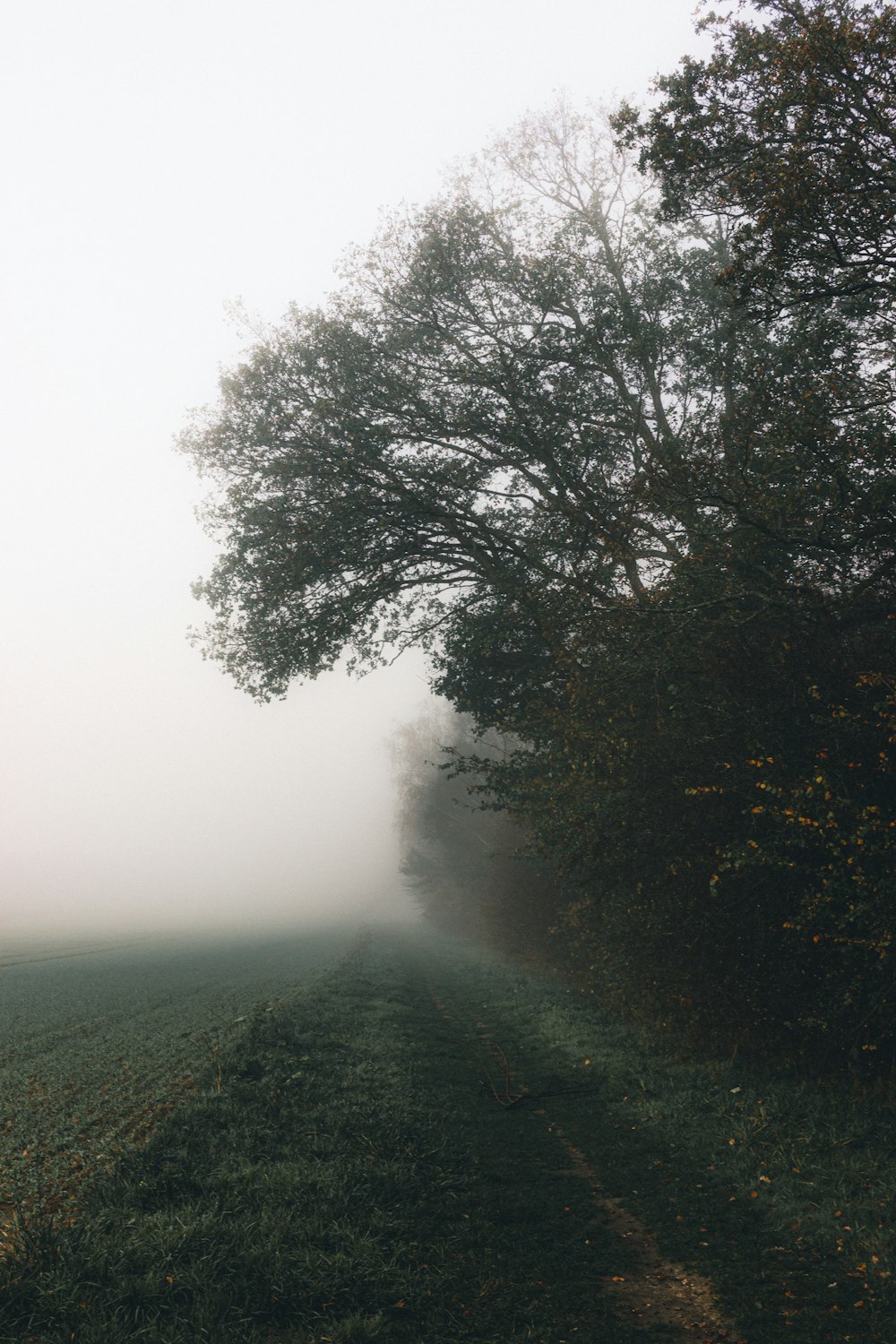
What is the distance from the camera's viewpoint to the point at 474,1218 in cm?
639

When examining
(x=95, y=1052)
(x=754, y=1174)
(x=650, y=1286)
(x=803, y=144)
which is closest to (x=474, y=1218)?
(x=650, y=1286)

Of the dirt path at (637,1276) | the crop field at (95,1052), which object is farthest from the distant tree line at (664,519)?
the crop field at (95,1052)

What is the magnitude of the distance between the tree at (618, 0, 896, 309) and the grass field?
9192 mm

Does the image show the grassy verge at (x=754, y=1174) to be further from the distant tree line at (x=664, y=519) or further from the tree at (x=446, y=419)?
the tree at (x=446, y=419)

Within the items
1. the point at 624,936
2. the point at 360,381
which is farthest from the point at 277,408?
the point at 624,936

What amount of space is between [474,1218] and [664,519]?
1057 cm

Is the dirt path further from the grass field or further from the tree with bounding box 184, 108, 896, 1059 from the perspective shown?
the tree with bounding box 184, 108, 896, 1059

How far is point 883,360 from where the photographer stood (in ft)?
45.0

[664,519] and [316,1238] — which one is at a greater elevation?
[664,519]

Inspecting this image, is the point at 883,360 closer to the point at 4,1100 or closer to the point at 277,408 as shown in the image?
the point at 277,408

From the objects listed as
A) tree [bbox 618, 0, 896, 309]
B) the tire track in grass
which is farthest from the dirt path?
tree [bbox 618, 0, 896, 309]

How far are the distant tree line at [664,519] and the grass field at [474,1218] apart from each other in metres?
2.10

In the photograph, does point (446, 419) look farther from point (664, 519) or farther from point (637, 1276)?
point (637, 1276)

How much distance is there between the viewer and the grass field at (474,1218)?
484 cm
